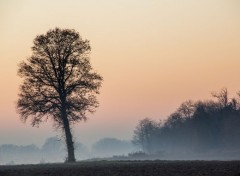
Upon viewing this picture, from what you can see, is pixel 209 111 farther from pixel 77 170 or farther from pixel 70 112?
pixel 77 170

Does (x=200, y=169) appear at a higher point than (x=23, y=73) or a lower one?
lower

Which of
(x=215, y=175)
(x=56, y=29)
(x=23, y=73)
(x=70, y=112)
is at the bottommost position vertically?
(x=215, y=175)

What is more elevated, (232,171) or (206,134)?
(206,134)

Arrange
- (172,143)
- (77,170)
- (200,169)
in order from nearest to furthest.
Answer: (200,169) → (77,170) → (172,143)

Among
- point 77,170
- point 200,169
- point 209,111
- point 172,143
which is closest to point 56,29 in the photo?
point 77,170

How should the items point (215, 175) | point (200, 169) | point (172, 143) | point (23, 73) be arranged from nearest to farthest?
point (215, 175)
point (200, 169)
point (23, 73)
point (172, 143)

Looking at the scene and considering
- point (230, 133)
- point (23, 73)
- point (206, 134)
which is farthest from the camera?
point (206, 134)

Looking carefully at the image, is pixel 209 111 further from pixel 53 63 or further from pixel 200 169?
pixel 200 169

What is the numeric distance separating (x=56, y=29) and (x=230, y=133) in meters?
81.5

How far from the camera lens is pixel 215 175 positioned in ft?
94.6

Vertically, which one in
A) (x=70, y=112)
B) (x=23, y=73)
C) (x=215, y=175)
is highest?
(x=23, y=73)

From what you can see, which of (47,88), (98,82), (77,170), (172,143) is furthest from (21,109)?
(172,143)

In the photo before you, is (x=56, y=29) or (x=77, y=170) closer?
(x=77, y=170)

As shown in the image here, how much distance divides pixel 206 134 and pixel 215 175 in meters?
109
